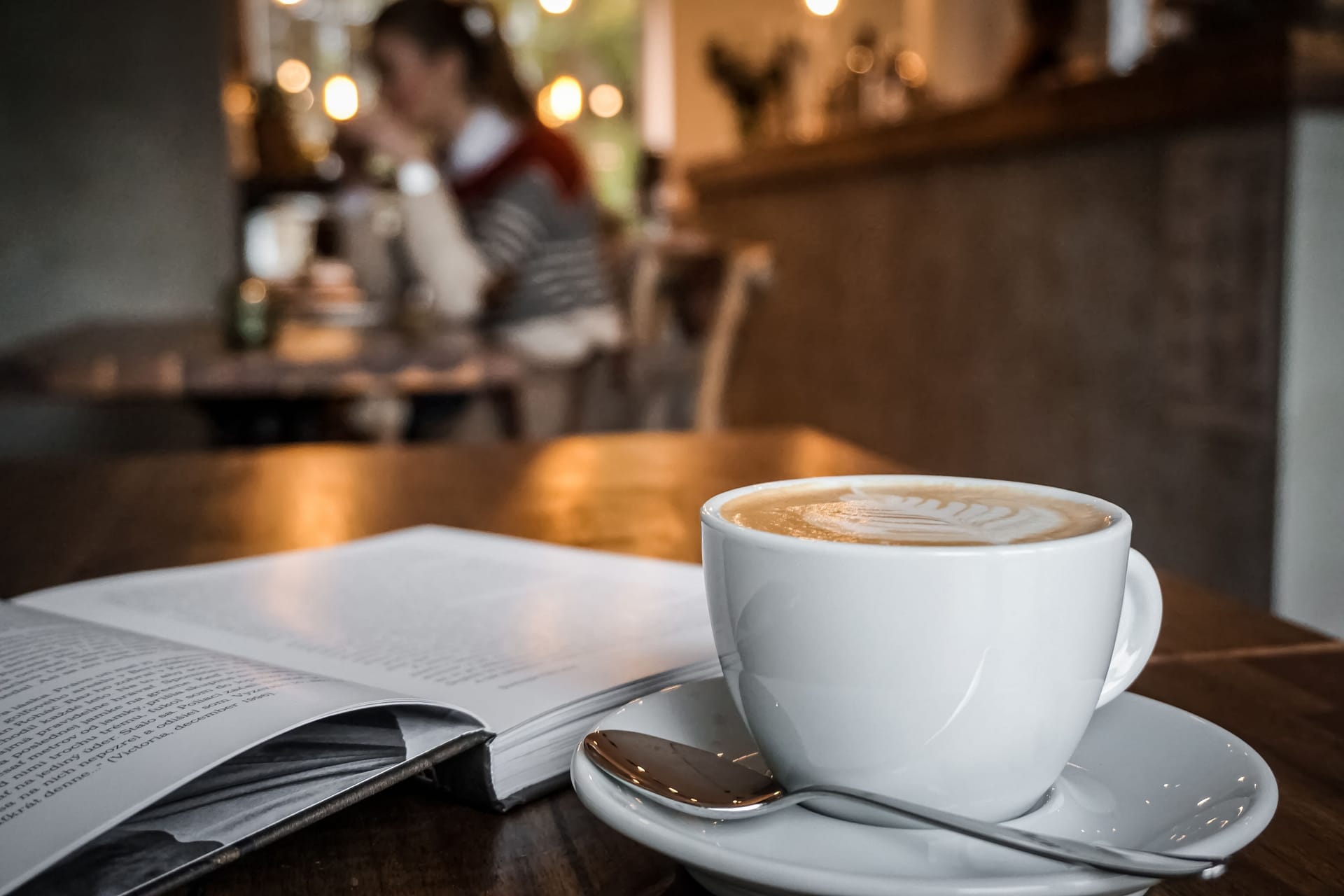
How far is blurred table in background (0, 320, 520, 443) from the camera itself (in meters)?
1.52

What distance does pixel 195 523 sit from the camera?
0.76 metres

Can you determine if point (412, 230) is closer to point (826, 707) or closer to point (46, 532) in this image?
point (46, 532)

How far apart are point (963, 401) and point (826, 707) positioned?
2641 millimetres

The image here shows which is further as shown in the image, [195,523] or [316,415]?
[316,415]

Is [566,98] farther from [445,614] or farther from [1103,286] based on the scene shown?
[445,614]

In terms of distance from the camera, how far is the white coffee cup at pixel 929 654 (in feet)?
0.92

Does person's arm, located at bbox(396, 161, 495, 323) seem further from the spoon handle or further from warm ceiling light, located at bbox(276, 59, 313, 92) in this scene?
warm ceiling light, located at bbox(276, 59, 313, 92)

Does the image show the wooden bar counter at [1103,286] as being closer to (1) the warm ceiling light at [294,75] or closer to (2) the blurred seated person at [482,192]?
(2) the blurred seated person at [482,192]

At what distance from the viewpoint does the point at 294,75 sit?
6918 millimetres

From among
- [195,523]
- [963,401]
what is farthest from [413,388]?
[963,401]

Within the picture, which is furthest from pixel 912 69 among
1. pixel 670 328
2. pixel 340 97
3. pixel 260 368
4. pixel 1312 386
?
pixel 340 97

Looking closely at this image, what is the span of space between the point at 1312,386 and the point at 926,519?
1725mm

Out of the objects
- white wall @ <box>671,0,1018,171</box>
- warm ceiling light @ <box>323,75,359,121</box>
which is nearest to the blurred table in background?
white wall @ <box>671,0,1018,171</box>

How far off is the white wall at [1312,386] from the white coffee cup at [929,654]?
1.69 m
